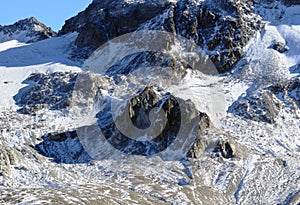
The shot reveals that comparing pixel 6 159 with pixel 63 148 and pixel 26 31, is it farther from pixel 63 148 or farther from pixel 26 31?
pixel 26 31

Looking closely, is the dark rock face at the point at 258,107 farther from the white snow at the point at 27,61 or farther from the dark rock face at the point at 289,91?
the white snow at the point at 27,61

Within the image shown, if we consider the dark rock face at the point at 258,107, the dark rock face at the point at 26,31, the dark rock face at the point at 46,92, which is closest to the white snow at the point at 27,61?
the dark rock face at the point at 46,92

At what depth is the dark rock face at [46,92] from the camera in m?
70.4

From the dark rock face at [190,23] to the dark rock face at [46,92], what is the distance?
51.3ft

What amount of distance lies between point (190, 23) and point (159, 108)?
31.4 metres

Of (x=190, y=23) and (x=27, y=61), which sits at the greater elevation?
(x=190, y=23)

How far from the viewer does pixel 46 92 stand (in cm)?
7406

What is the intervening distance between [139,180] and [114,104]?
15.4 metres

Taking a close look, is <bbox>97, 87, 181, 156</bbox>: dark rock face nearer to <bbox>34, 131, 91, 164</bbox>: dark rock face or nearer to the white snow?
<bbox>34, 131, 91, 164</bbox>: dark rock face

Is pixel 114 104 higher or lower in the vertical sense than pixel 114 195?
higher

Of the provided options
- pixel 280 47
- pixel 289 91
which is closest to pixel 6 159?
pixel 289 91

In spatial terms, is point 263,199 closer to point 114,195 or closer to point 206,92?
point 114,195

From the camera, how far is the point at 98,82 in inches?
2963

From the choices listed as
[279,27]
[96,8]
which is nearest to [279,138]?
[279,27]
